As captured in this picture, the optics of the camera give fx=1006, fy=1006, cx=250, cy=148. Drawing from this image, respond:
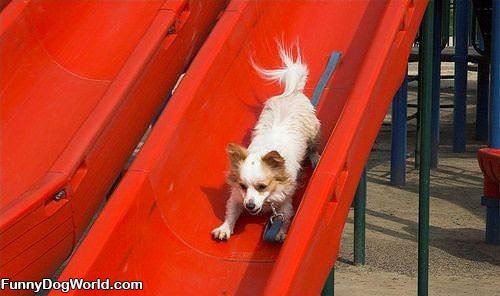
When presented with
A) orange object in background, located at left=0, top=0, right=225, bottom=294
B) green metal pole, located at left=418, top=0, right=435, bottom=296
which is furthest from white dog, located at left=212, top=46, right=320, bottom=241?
orange object in background, located at left=0, top=0, right=225, bottom=294

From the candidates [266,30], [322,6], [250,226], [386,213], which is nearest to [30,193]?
[250,226]

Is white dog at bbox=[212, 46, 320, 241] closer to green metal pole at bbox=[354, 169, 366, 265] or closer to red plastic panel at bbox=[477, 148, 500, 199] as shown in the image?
green metal pole at bbox=[354, 169, 366, 265]

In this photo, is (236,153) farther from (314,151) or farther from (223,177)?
(314,151)

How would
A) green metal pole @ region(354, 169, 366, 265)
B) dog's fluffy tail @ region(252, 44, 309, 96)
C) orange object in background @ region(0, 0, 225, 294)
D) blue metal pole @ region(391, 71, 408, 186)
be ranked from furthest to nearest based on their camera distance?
1. blue metal pole @ region(391, 71, 408, 186)
2. green metal pole @ region(354, 169, 366, 265)
3. dog's fluffy tail @ region(252, 44, 309, 96)
4. orange object in background @ region(0, 0, 225, 294)

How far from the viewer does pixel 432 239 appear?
308 inches

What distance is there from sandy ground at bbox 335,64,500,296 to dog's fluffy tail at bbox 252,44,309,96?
147cm

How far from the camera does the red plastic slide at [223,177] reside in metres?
4.66

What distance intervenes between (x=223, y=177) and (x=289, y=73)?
2.69 ft

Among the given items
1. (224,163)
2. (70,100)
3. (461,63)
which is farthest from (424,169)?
(461,63)

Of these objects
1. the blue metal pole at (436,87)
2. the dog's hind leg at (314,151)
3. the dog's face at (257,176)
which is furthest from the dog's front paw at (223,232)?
the blue metal pole at (436,87)

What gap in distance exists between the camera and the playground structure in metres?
4.69

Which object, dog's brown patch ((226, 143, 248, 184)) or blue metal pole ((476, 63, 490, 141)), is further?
blue metal pole ((476, 63, 490, 141))

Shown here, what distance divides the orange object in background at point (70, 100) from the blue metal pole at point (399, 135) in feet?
8.88

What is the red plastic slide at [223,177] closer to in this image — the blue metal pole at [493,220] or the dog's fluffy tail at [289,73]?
the dog's fluffy tail at [289,73]
